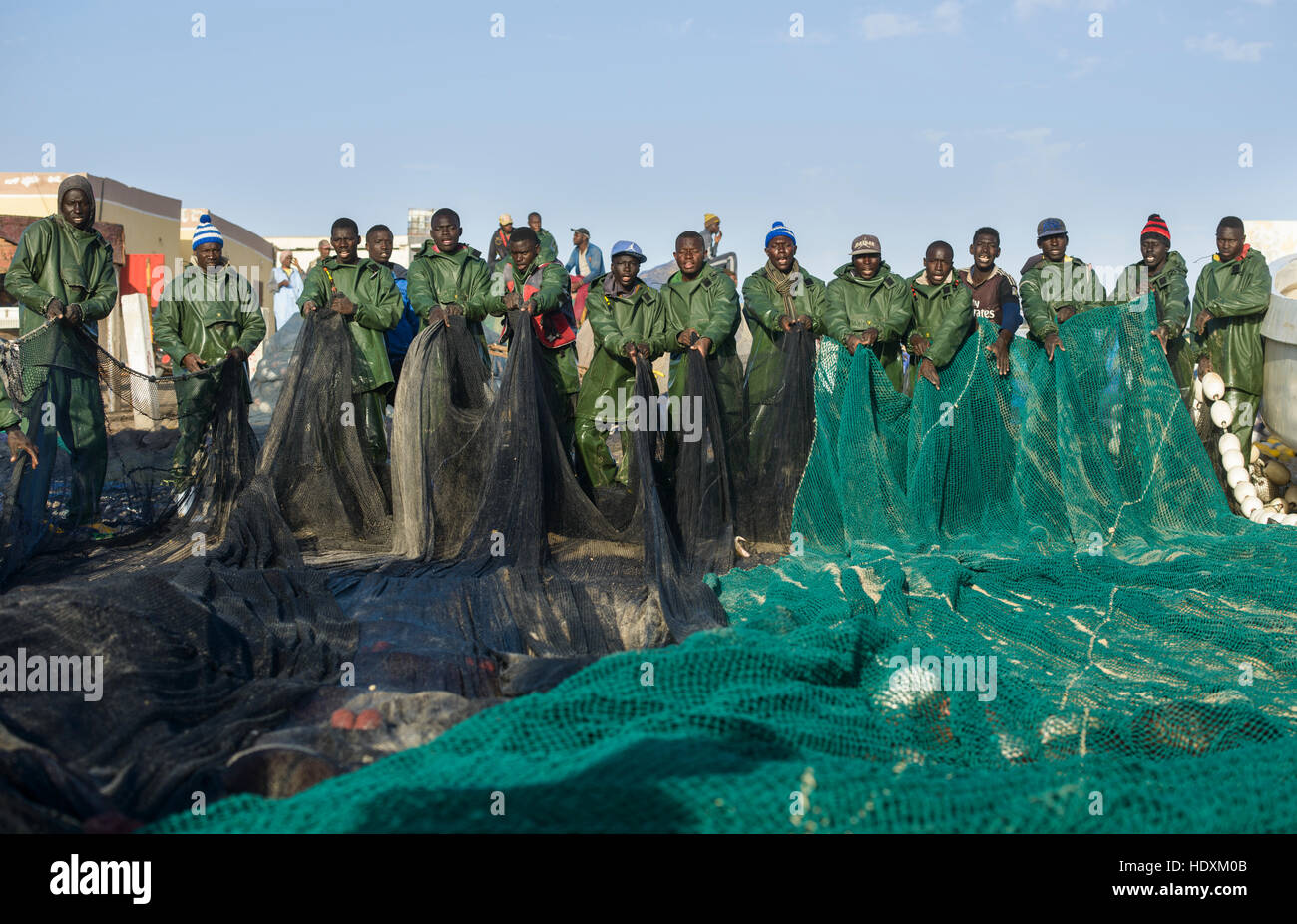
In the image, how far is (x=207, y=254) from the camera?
787 centimetres

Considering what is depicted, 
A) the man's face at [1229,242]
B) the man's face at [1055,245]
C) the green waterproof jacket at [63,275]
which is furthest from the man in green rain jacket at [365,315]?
the man's face at [1229,242]

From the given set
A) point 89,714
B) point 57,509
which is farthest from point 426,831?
point 57,509

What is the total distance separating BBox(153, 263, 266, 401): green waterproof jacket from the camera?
7723 millimetres

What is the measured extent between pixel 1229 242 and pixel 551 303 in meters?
5.25

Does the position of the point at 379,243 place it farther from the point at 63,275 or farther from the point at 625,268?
the point at 63,275

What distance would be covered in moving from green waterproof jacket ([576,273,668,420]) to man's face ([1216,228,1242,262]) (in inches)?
173

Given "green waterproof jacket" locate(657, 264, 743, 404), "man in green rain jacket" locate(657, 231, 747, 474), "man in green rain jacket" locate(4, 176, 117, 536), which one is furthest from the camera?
"green waterproof jacket" locate(657, 264, 743, 404)

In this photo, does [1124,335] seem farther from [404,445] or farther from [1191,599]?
[404,445]

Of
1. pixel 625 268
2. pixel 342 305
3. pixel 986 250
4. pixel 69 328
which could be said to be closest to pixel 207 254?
pixel 342 305

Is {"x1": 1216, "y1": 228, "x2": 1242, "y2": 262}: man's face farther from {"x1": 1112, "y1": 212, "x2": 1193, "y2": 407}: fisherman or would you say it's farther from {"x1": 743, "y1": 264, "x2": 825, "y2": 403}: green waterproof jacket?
{"x1": 743, "y1": 264, "x2": 825, "y2": 403}: green waterproof jacket

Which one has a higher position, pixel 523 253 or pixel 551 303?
pixel 523 253

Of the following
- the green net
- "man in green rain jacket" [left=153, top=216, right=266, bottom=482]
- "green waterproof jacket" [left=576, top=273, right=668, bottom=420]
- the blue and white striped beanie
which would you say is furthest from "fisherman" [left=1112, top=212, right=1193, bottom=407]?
the blue and white striped beanie

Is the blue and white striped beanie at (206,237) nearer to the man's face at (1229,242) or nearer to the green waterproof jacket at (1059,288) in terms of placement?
the green waterproof jacket at (1059,288)
